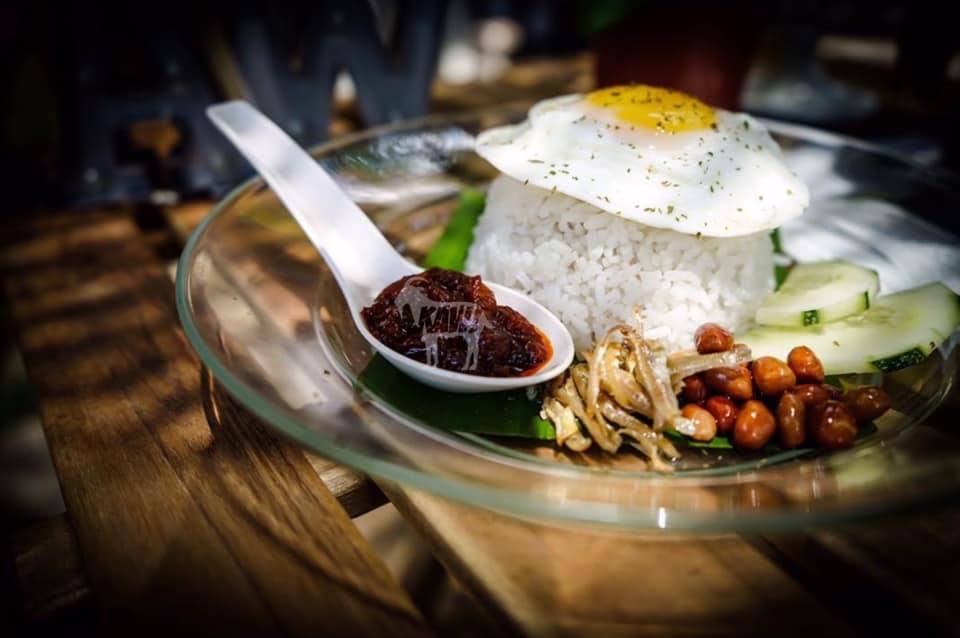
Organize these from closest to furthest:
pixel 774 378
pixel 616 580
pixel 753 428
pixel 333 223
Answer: pixel 616 580, pixel 753 428, pixel 774 378, pixel 333 223

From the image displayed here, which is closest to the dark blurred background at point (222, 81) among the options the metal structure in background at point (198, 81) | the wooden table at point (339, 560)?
the metal structure in background at point (198, 81)

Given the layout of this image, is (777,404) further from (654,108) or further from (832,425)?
(654,108)

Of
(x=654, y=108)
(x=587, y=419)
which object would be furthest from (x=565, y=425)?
(x=654, y=108)

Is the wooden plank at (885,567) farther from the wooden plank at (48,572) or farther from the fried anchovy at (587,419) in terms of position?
the wooden plank at (48,572)

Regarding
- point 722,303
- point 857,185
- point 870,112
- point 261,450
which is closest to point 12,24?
point 261,450

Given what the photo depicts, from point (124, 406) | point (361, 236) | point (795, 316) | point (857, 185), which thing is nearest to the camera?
point (124, 406)

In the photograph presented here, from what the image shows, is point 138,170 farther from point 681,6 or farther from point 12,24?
point 681,6
